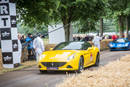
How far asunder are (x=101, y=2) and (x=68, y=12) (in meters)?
2.91

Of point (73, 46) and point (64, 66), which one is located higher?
point (73, 46)

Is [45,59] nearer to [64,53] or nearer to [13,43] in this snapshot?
[64,53]

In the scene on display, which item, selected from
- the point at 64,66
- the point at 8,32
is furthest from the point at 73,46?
the point at 8,32

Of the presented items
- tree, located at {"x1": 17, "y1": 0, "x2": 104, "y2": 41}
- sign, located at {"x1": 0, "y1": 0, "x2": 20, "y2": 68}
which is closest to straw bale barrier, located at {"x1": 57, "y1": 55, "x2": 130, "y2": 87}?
sign, located at {"x1": 0, "y1": 0, "x2": 20, "y2": 68}

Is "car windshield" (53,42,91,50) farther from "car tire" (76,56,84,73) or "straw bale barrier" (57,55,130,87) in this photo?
"straw bale barrier" (57,55,130,87)

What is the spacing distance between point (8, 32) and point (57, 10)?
6181mm

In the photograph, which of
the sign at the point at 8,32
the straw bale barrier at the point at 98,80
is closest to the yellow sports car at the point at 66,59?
the sign at the point at 8,32

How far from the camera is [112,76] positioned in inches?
249

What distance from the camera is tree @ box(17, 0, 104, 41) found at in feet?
Result: 50.8

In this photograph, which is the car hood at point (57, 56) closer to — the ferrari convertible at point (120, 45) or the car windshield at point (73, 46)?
the car windshield at point (73, 46)

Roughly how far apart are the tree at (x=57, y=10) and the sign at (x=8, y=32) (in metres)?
0.94

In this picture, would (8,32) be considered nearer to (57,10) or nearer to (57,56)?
(57,56)

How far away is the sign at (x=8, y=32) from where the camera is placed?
1391cm

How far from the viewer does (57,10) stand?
19500mm
